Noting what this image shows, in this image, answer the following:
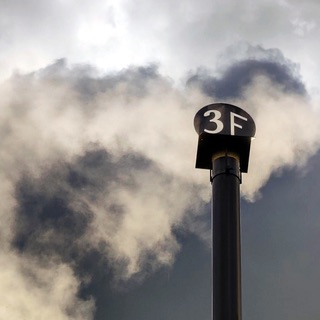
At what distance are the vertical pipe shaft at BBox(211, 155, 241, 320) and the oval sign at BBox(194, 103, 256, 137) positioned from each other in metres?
0.68

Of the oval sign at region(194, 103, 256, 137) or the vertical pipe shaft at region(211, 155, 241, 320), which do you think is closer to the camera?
the vertical pipe shaft at region(211, 155, 241, 320)

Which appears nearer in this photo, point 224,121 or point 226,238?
point 226,238

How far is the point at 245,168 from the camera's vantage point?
723 inches

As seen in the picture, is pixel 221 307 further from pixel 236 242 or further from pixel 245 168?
pixel 245 168

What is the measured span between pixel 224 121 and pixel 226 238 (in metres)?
3.00

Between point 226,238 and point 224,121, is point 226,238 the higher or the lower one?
the lower one

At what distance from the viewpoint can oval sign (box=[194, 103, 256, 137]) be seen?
1775 centimetres

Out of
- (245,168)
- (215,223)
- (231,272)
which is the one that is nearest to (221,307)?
(231,272)

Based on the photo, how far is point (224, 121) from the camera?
17.9 m

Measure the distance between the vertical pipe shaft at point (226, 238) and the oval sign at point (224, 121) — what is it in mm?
683

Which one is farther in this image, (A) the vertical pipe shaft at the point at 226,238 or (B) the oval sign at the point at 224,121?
(B) the oval sign at the point at 224,121

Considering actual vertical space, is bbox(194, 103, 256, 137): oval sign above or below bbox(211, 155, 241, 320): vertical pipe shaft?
above

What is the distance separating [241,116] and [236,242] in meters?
3.32

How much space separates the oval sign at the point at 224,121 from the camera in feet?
58.2
